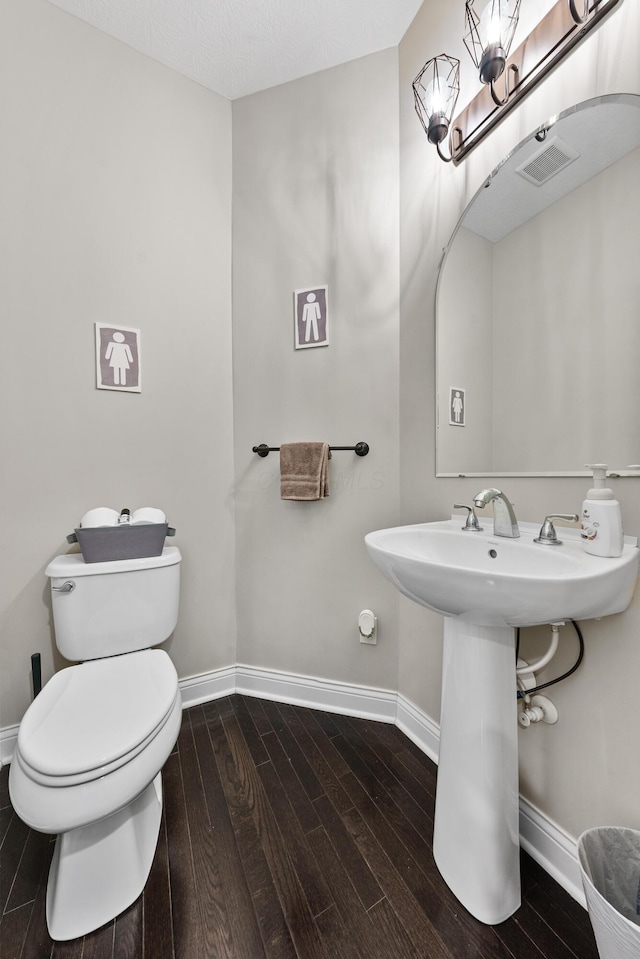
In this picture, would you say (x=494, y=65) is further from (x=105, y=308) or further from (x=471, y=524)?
(x=105, y=308)

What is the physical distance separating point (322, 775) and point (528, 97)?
2085 millimetres


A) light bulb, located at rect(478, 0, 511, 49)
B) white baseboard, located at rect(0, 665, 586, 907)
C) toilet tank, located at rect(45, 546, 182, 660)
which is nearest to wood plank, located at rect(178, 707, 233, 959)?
white baseboard, located at rect(0, 665, 586, 907)

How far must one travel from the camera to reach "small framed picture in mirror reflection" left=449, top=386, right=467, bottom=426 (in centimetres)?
133

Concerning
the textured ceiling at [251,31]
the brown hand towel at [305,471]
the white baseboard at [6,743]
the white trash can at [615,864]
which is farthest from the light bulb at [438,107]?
the white baseboard at [6,743]

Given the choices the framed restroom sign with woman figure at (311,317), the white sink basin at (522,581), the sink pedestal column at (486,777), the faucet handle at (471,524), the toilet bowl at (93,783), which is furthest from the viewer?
the framed restroom sign with woman figure at (311,317)

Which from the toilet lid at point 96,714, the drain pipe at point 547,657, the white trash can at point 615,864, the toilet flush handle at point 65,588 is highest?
the toilet flush handle at point 65,588

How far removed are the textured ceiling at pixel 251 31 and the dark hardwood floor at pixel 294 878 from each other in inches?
105

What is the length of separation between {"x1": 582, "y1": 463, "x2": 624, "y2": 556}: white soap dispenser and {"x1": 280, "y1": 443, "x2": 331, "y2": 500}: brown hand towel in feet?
3.03

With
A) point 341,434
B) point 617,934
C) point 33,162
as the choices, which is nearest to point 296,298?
point 341,434

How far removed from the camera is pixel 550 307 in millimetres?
1051

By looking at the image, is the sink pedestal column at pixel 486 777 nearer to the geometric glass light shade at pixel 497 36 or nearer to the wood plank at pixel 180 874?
the wood plank at pixel 180 874

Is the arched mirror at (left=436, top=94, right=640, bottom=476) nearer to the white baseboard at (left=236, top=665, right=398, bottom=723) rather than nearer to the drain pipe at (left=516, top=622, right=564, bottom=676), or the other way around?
the drain pipe at (left=516, top=622, right=564, bottom=676)

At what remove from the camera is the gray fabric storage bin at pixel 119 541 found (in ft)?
4.43

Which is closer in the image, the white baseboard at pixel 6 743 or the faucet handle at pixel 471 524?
the faucet handle at pixel 471 524
